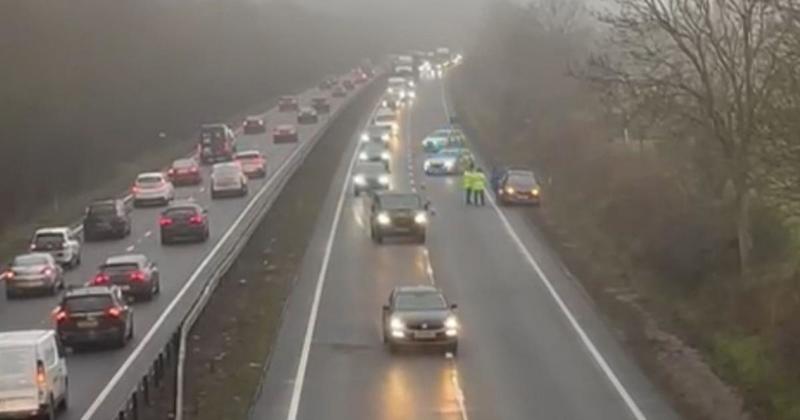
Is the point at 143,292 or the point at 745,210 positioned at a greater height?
the point at 745,210

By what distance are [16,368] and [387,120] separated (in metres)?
85.7

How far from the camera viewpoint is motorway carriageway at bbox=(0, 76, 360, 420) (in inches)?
1151

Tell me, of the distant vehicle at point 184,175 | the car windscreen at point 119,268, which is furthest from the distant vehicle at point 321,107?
the car windscreen at point 119,268

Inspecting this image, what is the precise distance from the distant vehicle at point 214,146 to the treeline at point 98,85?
5.46 metres

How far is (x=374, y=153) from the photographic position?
266 ft

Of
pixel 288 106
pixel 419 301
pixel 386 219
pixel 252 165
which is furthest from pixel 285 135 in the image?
pixel 419 301

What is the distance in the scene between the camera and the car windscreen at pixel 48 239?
155ft

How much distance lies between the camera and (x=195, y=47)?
14950cm

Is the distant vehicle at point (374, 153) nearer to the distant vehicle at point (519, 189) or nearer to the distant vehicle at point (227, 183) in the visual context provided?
the distant vehicle at point (227, 183)

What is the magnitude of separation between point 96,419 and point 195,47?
126 m

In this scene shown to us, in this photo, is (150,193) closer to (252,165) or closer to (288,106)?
(252,165)

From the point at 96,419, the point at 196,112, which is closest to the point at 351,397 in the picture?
the point at 96,419

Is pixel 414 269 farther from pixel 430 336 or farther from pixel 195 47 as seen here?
pixel 195 47

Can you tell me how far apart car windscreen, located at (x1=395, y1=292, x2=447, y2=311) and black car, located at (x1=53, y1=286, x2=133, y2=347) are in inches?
215
